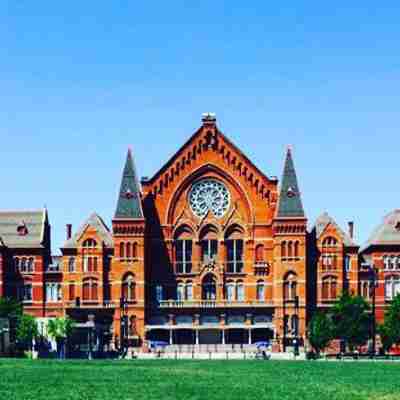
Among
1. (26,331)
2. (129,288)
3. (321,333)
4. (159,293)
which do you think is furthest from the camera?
(159,293)

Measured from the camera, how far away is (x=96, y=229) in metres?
132

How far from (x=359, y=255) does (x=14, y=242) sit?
115 ft

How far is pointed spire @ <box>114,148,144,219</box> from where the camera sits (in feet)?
421

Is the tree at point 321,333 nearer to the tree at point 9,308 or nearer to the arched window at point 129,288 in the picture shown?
the arched window at point 129,288

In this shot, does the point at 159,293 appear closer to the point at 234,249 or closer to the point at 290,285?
the point at 234,249

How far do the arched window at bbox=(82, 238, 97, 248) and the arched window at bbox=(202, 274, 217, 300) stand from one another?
37.8 ft

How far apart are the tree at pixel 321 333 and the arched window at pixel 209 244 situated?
17.3 meters

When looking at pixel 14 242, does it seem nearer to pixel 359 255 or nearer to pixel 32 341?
pixel 32 341

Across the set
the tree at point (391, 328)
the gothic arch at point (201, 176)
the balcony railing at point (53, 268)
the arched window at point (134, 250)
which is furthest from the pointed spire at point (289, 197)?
the balcony railing at point (53, 268)

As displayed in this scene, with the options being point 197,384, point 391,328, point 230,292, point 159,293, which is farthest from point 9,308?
point 197,384

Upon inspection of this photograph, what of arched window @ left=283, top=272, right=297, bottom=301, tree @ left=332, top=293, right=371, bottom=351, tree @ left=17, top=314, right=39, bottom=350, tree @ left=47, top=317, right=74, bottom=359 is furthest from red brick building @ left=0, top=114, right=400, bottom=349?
tree @ left=332, top=293, right=371, bottom=351

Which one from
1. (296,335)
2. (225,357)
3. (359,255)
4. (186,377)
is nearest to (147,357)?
(225,357)

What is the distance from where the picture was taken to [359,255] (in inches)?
5285

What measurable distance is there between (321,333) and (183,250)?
21.3 meters
